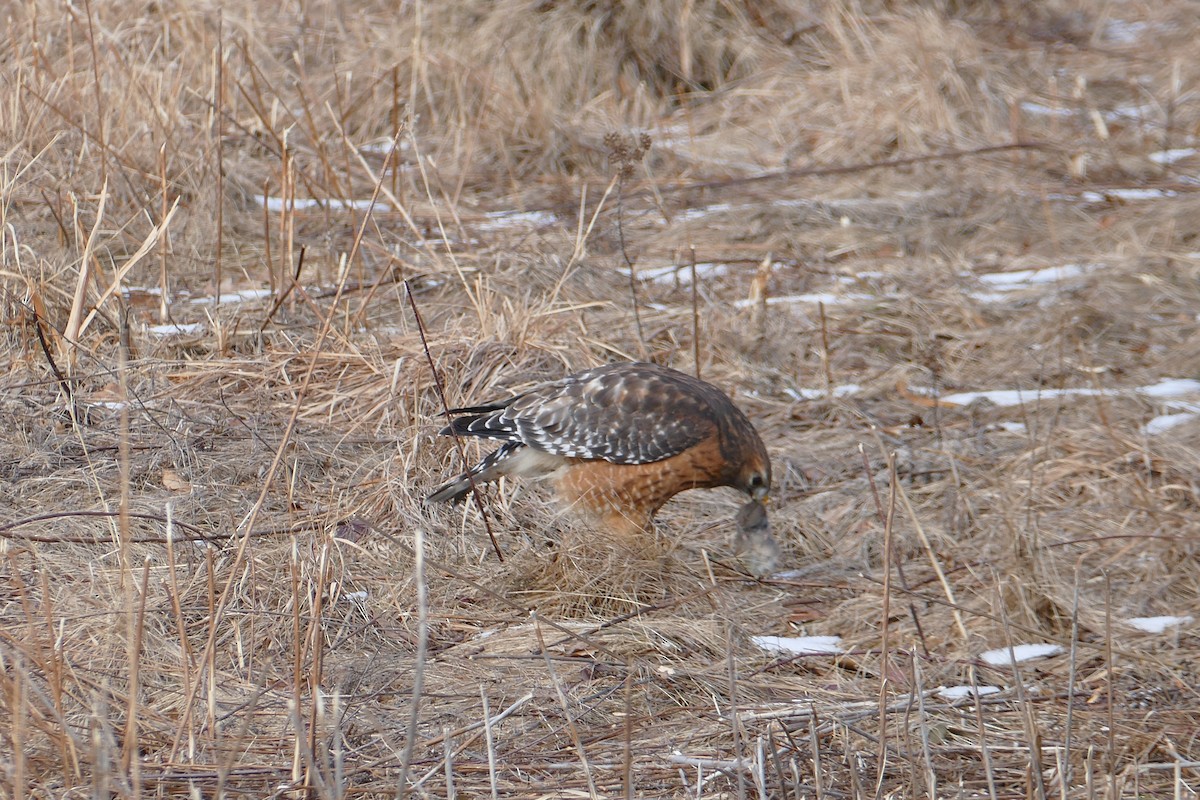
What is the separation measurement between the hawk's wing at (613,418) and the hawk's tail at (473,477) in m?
0.08

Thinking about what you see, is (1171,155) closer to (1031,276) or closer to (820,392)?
(1031,276)

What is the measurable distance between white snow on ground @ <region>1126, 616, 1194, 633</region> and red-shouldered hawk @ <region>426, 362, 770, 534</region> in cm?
122

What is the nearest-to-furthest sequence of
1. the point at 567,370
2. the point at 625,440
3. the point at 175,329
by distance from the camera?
1. the point at 625,440
2. the point at 567,370
3. the point at 175,329

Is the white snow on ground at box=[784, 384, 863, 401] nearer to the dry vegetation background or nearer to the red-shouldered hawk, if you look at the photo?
the dry vegetation background

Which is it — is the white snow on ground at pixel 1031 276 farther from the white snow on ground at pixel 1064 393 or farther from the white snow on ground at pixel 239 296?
the white snow on ground at pixel 239 296

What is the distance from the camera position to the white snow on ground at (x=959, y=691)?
3.55m

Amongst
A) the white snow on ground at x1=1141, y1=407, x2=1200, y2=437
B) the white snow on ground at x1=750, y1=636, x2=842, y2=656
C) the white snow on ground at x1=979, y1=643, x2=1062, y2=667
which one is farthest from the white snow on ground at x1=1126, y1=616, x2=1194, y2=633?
the white snow on ground at x1=1141, y1=407, x2=1200, y2=437

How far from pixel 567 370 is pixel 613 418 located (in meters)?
0.79

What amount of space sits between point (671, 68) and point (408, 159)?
8.19ft

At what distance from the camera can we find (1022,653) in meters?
4.16

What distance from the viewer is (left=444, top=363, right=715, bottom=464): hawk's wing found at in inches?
181

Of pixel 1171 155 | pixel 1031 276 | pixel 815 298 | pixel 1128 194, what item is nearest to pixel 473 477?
pixel 815 298

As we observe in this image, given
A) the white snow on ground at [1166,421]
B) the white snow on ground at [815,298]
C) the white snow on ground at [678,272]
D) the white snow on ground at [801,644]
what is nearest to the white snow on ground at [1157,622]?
the white snow on ground at [801,644]

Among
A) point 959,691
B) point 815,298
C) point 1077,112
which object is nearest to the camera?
point 959,691
